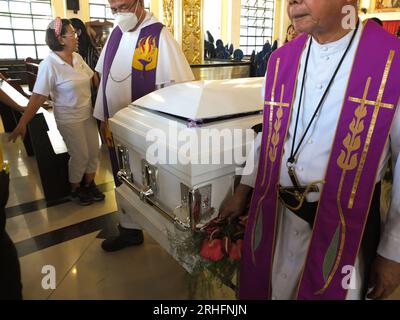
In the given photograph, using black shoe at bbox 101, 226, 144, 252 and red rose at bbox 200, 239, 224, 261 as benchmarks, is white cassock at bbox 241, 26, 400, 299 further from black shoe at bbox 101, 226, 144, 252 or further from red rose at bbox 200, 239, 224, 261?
black shoe at bbox 101, 226, 144, 252

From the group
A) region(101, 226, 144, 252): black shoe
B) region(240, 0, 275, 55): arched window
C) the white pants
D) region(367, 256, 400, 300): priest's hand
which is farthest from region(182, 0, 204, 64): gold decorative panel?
region(240, 0, 275, 55): arched window

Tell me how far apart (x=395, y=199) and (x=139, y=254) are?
180cm

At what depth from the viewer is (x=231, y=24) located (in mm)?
15891

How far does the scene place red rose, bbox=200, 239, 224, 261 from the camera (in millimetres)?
1182

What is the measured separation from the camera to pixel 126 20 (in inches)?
79.2

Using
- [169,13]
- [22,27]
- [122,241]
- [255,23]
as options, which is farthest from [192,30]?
[255,23]

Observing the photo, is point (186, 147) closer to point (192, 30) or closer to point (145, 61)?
point (145, 61)

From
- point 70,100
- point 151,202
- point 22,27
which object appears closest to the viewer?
point 151,202

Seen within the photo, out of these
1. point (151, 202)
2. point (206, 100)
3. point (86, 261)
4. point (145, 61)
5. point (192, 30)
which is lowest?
point (86, 261)

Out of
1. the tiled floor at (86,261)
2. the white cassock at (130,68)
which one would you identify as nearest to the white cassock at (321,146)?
the tiled floor at (86,261)

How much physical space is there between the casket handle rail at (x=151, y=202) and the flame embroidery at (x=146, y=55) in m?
0.77

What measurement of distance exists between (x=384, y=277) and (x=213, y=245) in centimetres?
56

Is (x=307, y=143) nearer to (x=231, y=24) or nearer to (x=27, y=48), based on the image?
(x=27, y=48)

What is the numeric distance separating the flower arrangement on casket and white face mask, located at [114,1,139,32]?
141cm
